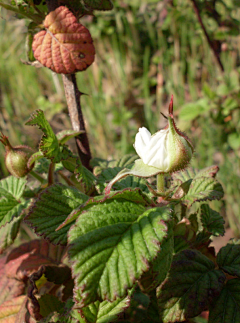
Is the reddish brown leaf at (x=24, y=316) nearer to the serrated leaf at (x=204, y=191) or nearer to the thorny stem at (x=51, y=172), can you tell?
the thorny stem at (x=51, y=172)

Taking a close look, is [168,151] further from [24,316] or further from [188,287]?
[24,316]

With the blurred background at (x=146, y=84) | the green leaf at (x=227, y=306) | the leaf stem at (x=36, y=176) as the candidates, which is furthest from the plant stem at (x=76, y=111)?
the blurred background at (x=146, y=84)

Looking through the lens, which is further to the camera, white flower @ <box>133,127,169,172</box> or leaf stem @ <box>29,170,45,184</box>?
leaf stem @ <box>29,170,45,184</box>

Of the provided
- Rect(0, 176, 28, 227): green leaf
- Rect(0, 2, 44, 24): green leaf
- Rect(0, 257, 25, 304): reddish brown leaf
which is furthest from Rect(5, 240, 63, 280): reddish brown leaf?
Rect(0, 2, 44, 24): green leaf

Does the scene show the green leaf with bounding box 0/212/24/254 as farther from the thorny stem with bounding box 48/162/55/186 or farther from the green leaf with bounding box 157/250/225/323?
the green leaf with bounding box 157/250/225/323

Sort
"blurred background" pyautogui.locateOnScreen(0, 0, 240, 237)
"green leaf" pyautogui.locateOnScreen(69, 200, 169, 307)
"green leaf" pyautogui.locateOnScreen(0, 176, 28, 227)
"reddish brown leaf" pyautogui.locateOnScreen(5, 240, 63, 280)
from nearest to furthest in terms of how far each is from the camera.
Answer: "green leaf" pyautogui.locateOnScreen(69, 200, 169, 307)
"green leaf" pyautogui.locateOnScreen(0, 176, 28, 227)
"reddish brown leaf" pyautogui.locateOnScreen(5, 240, 63, 280)
"blurred background" pyautogui.locateOnScreen(0, 0, 240, 237)

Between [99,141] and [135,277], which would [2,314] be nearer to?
[135,277]
